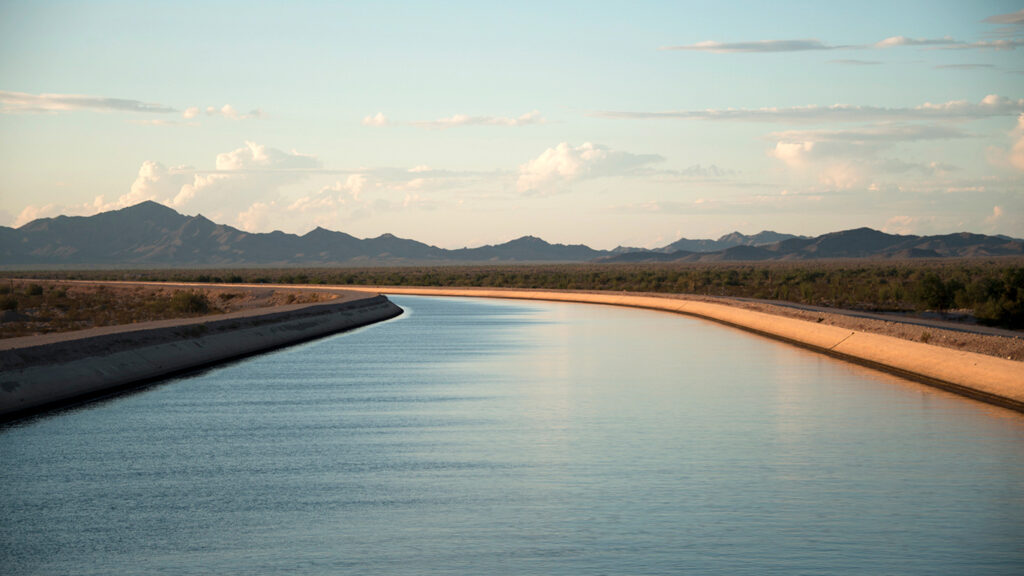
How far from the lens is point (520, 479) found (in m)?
13.8

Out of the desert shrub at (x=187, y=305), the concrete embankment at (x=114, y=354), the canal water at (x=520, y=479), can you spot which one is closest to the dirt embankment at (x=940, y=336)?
the canal water at (x=520, y=479)

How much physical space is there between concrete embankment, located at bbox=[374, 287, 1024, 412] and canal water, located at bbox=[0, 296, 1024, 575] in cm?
91

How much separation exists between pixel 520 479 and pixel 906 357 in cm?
1835

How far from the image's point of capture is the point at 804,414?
19859 millimetres

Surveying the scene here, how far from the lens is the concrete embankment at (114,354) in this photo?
70.8 feet

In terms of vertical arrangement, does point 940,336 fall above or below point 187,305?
above

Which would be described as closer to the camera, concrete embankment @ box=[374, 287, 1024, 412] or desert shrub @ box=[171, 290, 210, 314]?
concrete embankment @ box=[374, 287, 1024, 412]

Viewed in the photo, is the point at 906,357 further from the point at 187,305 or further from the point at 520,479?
the point at 187,305

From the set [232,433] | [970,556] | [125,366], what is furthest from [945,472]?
[125,366]

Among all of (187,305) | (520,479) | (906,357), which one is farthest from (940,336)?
(187,305)

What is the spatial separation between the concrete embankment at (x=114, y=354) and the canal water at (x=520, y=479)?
3.65 ft

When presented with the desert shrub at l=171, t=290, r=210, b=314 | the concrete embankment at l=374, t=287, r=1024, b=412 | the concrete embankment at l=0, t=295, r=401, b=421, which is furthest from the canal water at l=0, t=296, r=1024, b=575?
the desert shrub at l=171, t=290, r=210, b=314

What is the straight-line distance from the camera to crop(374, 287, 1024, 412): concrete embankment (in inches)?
893

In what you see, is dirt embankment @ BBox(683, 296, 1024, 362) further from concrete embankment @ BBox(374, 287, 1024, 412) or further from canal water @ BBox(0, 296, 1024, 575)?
canal water @ BBox(0, 296, 1024, 575)
